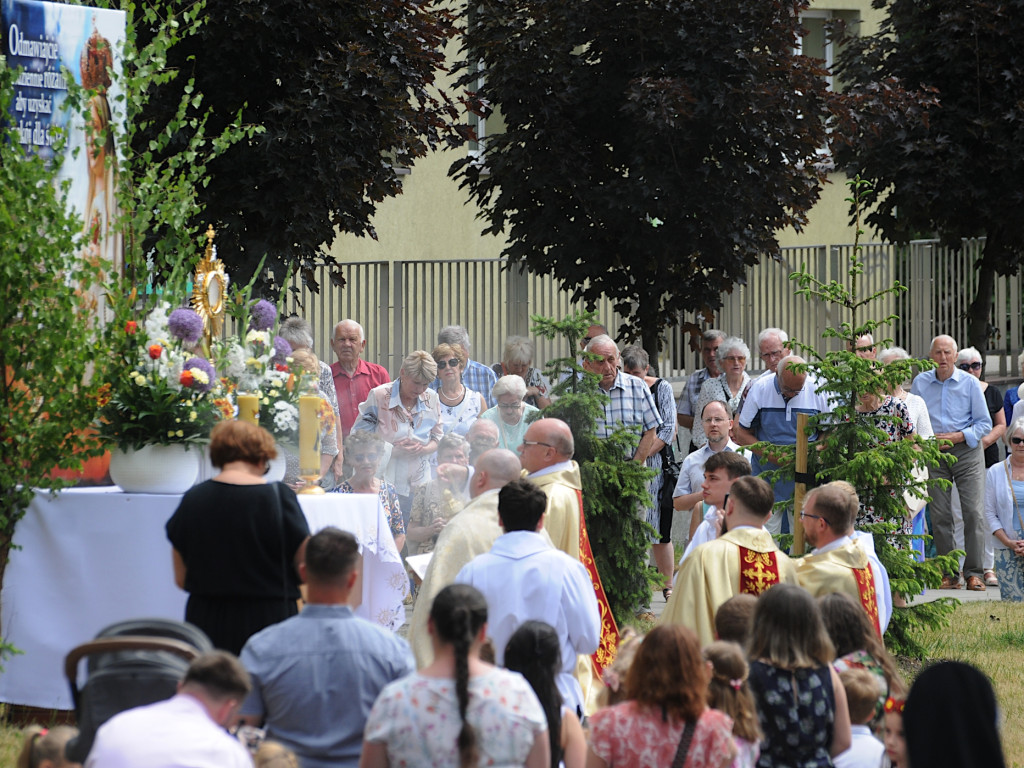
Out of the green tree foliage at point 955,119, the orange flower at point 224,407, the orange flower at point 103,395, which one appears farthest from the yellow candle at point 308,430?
the green tree foliage at point 955,119

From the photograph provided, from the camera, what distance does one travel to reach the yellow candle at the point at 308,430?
754cm

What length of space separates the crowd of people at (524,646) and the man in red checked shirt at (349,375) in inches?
74.1

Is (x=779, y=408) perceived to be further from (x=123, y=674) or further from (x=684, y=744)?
(x=123, y=674)

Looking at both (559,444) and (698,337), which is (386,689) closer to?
(559,444)

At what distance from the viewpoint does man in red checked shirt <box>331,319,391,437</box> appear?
1117 centimetres

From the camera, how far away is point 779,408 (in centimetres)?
1004

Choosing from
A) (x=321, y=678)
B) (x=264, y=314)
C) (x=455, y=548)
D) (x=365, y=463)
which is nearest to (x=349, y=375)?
(x=365, y=463)

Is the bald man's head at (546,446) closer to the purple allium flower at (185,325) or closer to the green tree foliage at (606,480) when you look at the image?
the green tree foliage at (606,480)

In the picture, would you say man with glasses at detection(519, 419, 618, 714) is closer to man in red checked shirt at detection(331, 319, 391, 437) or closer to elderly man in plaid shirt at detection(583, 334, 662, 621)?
elderly man in plaid shirt at detection(583, 334, 662, 621)

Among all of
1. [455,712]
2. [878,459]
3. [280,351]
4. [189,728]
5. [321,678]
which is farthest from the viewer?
[878,459]

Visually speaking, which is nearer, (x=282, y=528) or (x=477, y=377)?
(x=282, y=528)

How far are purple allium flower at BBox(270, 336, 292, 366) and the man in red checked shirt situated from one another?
3073 millimetres

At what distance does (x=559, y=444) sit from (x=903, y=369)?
7.88 feet

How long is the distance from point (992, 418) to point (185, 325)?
29.3 feet
